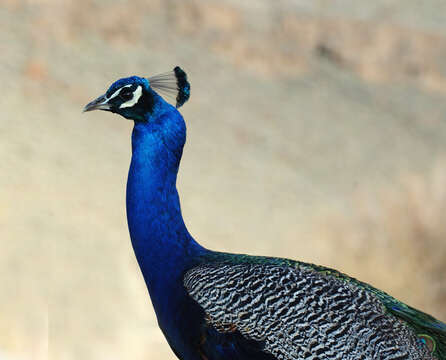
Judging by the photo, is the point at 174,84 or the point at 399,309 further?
the point at 174,84

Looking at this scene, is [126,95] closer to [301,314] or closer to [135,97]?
[135,97]

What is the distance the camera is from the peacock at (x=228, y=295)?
2.23 meters

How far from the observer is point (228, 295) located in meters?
2.35

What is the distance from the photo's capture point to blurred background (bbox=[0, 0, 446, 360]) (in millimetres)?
4391

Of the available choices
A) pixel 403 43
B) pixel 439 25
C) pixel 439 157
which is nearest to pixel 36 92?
pixel 439 157

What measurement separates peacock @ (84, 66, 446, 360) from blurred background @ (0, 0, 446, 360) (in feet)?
5.28

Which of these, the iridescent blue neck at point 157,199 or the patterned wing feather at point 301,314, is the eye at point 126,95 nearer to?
the iridescent blue neck at point 157,199

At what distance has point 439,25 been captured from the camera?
30.3ft

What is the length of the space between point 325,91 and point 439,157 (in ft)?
4.67

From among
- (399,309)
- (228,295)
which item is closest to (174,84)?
(228,295)

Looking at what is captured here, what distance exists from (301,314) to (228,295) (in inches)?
9.5

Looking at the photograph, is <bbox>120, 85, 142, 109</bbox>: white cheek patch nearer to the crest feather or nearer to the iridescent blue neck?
the iridescent blue neck

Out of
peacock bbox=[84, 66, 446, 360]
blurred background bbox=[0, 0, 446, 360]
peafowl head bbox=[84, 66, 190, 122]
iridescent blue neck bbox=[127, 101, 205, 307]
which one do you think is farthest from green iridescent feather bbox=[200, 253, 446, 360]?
blurred background bbox=[0, 0, 446, 360]

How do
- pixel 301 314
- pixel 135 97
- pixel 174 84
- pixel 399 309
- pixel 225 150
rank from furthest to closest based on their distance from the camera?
pixel 225 150, pixel 174 84, pixel 135 97, pixel 399 309, pixel 301 314
